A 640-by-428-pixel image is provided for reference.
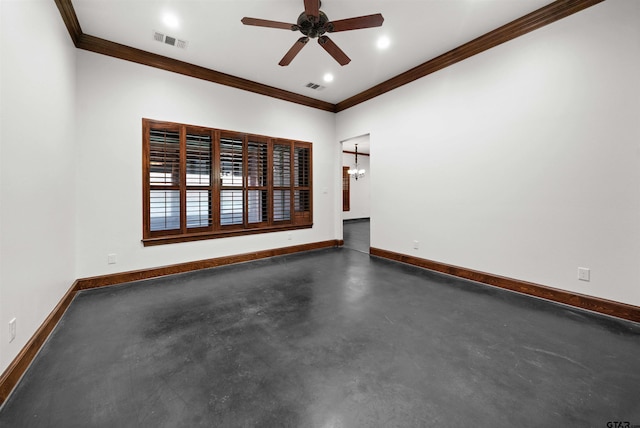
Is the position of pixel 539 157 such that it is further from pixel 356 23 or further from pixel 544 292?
pixel 356 23

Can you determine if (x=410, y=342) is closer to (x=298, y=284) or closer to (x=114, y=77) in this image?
(x=298, y=284)

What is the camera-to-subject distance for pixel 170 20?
3.02 meters

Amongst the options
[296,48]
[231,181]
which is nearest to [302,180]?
[231,181]

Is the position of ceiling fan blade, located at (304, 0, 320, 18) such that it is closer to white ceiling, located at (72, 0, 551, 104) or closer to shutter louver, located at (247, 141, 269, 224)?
white ceiling, located at (72, 0, 551, 104)

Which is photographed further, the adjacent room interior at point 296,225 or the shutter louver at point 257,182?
the shutter louver at point 257,182

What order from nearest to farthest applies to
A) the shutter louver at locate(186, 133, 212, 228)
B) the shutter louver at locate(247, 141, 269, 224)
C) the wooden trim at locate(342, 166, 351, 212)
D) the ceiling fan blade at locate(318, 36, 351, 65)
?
the ceiling fan blade at locate(318, 36, 351, 65), the shutter louver at locate(186, 133, 212, 228), the shutter louver at locate(247, 141, 269, 224), the wooden trim at locate(342, 166, 351, 212)

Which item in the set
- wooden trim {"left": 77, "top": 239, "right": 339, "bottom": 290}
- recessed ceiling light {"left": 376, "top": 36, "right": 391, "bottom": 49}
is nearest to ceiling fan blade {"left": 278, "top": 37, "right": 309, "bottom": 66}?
recessed ceiling light {"left": 376, "top": 36, "right": 391, "bottom": 49}

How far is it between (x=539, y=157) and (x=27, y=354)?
→ 201 inches

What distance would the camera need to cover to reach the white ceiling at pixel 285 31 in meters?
2.80

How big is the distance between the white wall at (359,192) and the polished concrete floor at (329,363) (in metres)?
7.92

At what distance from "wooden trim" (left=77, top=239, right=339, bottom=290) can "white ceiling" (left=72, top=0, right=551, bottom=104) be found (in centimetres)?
315

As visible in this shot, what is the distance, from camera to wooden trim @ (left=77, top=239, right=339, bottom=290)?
134 inches

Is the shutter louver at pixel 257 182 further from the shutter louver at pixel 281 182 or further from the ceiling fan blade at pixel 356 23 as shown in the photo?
the ceiling fan blade at pixel 356 23

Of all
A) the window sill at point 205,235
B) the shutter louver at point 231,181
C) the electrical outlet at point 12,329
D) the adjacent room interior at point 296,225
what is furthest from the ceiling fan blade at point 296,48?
the electrical outlet at point 12,329
